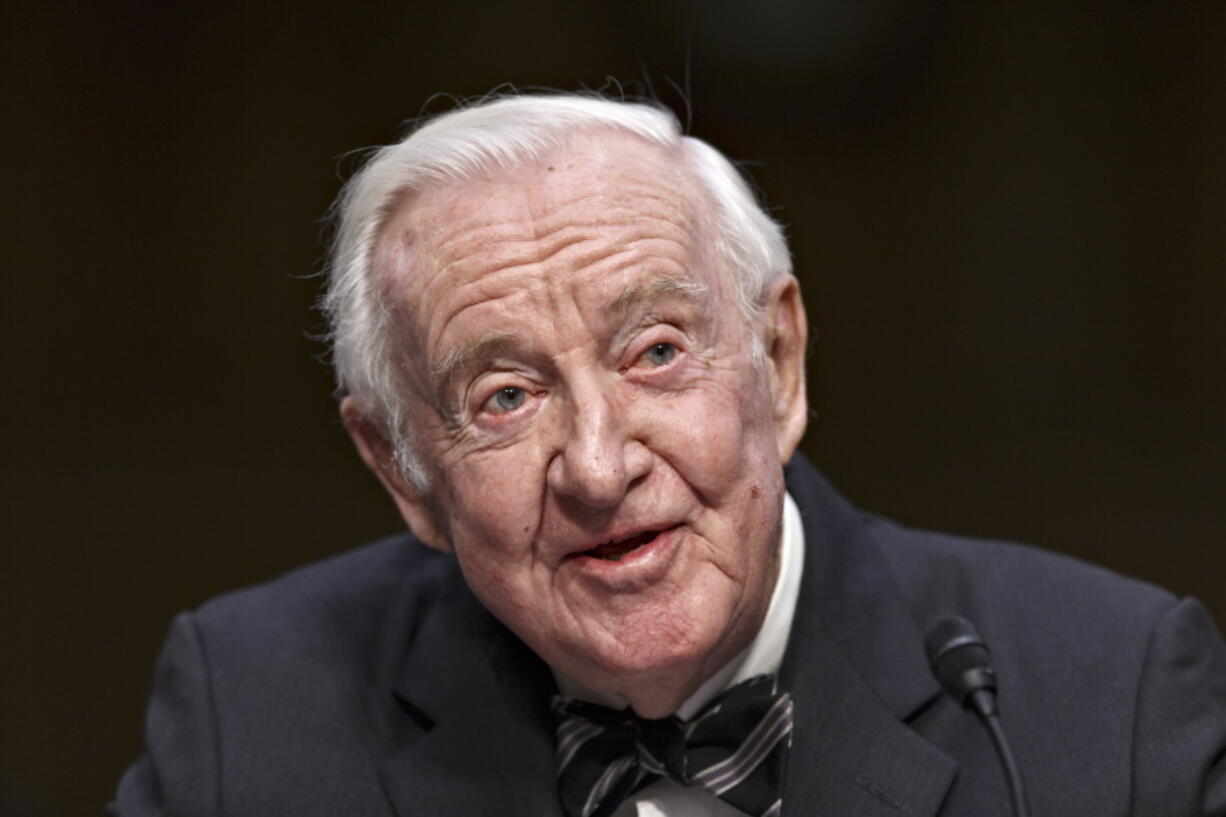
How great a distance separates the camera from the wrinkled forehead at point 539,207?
2293mm

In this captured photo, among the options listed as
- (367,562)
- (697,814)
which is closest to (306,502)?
(367,562)

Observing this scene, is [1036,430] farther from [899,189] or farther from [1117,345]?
[899,189]

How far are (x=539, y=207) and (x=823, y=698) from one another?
0.88 m

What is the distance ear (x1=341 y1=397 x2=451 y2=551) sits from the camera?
101 inches

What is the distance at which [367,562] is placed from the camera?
306 cm

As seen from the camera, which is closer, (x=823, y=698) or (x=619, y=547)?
(x=619, y=547)

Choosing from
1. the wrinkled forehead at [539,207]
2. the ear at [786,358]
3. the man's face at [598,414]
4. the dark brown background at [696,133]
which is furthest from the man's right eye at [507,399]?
the dark brown background at [696,133]

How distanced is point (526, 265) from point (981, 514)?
296cm

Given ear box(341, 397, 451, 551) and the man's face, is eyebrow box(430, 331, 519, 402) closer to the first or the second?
the man's face

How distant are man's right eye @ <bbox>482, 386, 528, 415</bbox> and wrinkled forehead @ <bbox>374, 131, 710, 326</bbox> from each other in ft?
0.58

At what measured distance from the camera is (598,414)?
7.24 ft

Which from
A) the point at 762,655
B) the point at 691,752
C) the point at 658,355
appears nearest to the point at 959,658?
the point at 762,655

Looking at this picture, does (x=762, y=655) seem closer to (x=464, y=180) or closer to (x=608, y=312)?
(x=608, y=312)

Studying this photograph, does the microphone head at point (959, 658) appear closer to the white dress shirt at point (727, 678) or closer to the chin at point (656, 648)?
the white dress shirt at point (727, 678)
